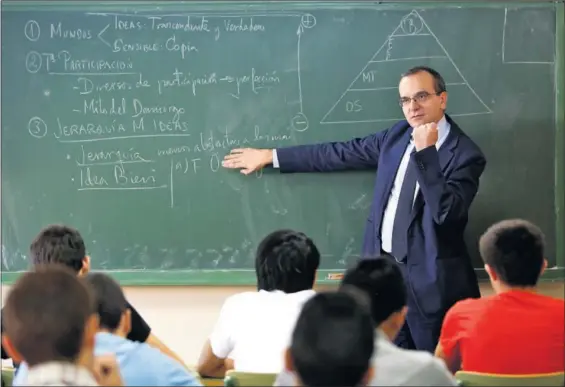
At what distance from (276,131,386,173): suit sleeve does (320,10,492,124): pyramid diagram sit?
14cm

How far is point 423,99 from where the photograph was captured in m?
3.48

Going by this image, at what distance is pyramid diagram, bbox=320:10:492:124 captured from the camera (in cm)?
367

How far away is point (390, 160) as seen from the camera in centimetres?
357

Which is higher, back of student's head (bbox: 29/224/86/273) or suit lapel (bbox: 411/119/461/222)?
suit lapel (bbox: 411/119/461/222)

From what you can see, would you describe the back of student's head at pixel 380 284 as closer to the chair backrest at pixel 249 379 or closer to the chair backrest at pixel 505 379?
the chair backrest at pixel 505 379

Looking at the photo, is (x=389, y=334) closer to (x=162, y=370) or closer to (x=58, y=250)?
(x=162, y=370)

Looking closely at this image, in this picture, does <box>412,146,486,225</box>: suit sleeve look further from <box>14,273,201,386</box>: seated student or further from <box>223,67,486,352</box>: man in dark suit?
<box>14,273,201,386</box>: seated student

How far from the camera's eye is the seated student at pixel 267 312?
2.40 meters

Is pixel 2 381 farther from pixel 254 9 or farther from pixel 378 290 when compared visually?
pixel 254 9

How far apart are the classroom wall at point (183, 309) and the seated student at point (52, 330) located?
2060 mm

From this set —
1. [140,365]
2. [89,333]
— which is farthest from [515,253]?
[89,333]

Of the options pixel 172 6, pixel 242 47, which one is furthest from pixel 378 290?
pixel 172 6

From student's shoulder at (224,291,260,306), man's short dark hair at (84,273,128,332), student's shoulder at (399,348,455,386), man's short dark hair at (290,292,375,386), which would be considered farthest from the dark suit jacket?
man's short dark hair at (290,292,375,386)

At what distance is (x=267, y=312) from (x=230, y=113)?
5.07ft
